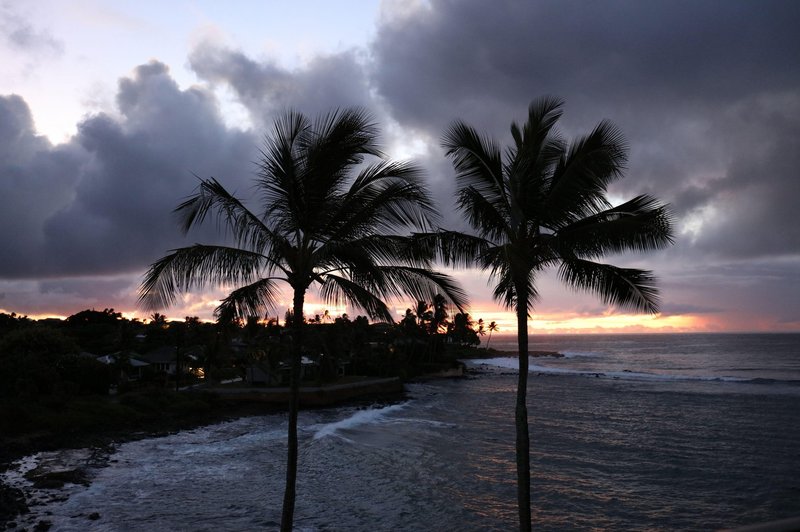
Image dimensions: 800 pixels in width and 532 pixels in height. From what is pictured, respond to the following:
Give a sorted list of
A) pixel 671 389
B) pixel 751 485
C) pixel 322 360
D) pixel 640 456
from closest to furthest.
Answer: pixel 751 485 → pixel 640 456 → pixel 322 360 → pixel 671 389

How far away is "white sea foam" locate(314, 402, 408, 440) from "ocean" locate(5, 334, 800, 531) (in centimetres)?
25

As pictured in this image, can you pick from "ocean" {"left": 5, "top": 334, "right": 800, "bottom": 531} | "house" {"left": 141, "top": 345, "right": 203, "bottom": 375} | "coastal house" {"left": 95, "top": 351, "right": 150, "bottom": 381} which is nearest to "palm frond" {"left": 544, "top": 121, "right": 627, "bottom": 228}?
"ocean" {"left": 5, "top": 334, "right": 800, "bottom": 531}

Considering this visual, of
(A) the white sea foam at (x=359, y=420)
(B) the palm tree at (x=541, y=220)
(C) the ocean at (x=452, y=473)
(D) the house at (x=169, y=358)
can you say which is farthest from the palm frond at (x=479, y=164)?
(D) the house at (x=169, y=358)

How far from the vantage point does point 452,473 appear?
23594mm

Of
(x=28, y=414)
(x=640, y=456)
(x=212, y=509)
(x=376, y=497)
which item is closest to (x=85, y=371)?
(x=28, y=414)

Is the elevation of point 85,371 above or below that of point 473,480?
above

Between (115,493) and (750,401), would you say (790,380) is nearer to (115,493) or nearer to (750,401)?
(750,401)

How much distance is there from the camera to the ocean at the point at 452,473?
57.4 feet

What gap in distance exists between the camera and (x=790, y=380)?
63188mm

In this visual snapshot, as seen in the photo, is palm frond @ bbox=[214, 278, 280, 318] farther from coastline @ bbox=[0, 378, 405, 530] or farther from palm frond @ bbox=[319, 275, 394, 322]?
coastline @ bbox=[0, 378, 405, 530]

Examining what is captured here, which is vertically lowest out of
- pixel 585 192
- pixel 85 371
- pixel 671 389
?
pixel 671 389

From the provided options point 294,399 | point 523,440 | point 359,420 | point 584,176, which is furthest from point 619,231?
point 359,420

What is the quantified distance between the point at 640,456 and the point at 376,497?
52.3ft

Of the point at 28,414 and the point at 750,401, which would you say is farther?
the point at 750,401
